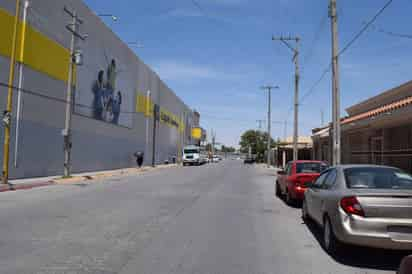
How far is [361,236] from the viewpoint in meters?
6.41

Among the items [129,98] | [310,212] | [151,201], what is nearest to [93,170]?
[129,98]

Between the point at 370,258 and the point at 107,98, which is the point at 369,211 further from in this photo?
the point at 107,98

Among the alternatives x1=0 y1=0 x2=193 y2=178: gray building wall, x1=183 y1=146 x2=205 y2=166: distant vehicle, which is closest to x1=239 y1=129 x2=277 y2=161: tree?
x1=183 y1=146 x2=205 y2=166: distant vehicle

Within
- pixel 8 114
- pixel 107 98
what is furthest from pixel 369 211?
pixel 107 98

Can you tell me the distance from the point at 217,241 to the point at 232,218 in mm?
3015

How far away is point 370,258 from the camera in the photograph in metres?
7.04

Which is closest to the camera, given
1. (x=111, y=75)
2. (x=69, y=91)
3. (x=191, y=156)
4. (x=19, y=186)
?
Answer: (x=19, y=186)

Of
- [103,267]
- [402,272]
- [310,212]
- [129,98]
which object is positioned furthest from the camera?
[129,98]

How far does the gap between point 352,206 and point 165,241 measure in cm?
344

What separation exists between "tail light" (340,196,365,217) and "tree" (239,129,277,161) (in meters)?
88.1

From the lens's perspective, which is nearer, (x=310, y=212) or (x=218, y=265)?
(x=218, y=265)

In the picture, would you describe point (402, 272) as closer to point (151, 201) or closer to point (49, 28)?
point (151, 201)

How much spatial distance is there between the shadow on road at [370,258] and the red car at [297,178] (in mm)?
5414

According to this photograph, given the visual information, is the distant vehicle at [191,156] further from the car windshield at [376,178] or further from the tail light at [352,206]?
the tail light at [352,206]
